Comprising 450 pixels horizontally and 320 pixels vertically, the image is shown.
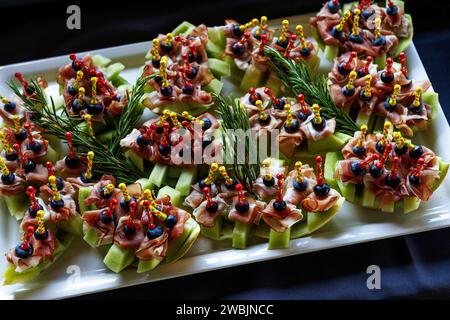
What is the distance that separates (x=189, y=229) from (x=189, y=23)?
3.76ft

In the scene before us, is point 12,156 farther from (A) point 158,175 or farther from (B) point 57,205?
(A) point 158,175

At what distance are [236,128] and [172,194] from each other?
0.38 m

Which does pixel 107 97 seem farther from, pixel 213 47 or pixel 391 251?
pixel 391 251

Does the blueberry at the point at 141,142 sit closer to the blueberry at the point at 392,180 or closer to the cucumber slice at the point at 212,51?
the cucumber slice at the point at 212,51

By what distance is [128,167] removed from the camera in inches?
109

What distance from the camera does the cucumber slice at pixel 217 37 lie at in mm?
3086

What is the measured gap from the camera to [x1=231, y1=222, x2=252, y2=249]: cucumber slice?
102 inches

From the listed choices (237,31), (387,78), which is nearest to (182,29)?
(237,31)

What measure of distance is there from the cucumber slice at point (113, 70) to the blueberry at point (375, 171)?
1194mm

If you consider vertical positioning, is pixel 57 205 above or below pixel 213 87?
below

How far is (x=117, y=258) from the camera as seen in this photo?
2.53 meters

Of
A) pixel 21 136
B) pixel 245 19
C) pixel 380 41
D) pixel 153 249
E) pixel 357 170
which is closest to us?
pixel 153 249

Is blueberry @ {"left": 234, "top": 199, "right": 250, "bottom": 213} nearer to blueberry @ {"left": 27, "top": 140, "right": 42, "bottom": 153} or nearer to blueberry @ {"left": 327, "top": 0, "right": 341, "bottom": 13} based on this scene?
blueberry @ {"left": 27, "top": 140, "right": 42, "bottom": 153}

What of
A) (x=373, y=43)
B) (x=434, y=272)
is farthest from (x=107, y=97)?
(x=434, y=272)
